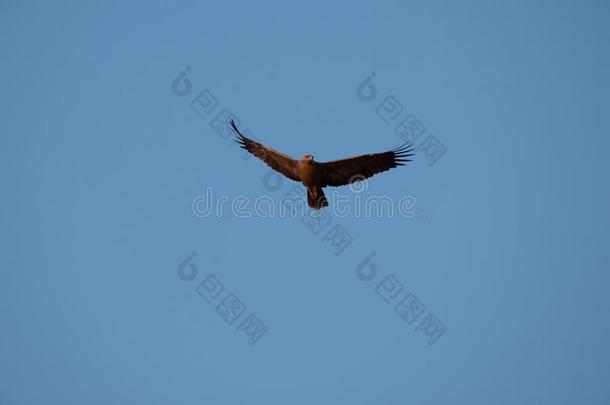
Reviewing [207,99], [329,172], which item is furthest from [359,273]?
[207,99]

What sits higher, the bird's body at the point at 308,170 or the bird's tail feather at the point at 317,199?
the bird's body at the point at 308,170

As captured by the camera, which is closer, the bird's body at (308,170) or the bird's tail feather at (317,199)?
the bird's body at (308,170)

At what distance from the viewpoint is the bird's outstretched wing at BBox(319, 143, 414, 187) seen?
28.4 metres

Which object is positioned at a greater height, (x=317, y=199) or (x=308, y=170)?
(x=308, y=170)

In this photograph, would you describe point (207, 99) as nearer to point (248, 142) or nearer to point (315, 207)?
point (248, 142)

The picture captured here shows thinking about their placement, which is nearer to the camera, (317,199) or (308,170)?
(308,170)

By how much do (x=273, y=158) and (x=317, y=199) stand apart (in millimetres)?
1833

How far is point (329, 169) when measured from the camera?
93.7ft

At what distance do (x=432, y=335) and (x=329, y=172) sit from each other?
20.8ft

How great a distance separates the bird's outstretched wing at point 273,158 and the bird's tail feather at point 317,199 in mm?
751

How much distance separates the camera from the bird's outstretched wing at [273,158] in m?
29.0

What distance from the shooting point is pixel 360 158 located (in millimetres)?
28312

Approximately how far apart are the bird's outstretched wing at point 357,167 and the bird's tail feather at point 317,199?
34 cm

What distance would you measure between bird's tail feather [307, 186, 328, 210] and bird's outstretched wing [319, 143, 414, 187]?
13.4 inches
